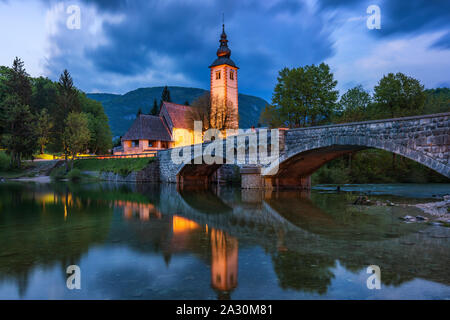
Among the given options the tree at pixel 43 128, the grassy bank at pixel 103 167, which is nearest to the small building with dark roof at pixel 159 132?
the grassy bank at pixel 103 167

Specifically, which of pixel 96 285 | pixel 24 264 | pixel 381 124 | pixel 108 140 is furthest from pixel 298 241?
pixel 108 140

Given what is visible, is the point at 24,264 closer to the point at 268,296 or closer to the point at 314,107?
the point at 268,296

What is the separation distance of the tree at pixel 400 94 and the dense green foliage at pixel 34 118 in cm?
4014

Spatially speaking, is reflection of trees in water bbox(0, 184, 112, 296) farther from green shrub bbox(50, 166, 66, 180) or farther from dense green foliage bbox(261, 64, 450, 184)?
green shrub bbox(50, 166, 66, 180)

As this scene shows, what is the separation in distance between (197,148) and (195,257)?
25.5 meters

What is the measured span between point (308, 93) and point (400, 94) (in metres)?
11.1

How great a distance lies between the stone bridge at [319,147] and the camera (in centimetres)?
1457

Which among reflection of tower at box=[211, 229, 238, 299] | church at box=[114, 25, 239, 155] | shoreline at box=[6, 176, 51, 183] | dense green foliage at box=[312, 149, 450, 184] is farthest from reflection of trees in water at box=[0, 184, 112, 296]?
church at box=[114, 25, 239, 155]

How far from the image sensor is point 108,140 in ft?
190

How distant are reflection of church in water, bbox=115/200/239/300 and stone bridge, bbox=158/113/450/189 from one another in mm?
10948

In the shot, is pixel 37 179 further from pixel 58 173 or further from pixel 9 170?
pixel 9 170

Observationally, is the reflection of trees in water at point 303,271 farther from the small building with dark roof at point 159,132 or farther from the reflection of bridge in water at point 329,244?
the small building with dark roof at point 159,132

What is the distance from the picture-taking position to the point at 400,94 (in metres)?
38.4

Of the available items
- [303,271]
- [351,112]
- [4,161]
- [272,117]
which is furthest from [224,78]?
[303,271]
